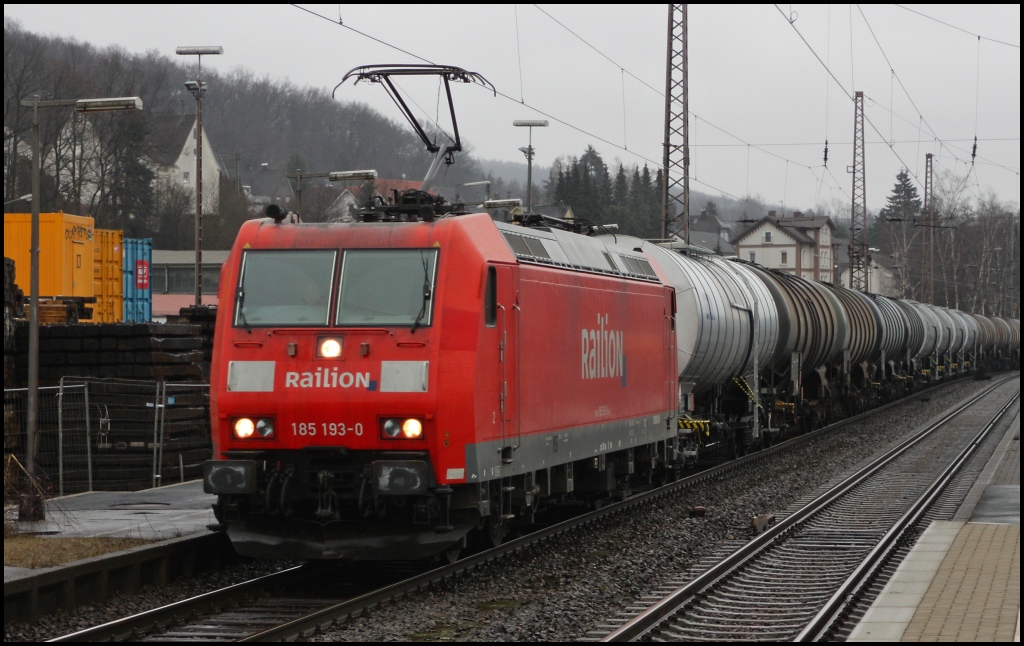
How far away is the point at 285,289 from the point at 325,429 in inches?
53.4

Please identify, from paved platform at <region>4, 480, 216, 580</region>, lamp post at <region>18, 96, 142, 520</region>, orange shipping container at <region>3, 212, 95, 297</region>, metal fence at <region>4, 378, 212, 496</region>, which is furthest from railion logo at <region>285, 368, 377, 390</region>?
orange shipping container at <region>3, 212, 95, 297</region>

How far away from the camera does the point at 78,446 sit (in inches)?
725

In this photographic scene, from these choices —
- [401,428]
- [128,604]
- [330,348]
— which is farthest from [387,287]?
[128,604]

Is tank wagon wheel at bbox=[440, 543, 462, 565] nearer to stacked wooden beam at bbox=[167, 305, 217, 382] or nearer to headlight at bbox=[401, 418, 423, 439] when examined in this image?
headlight at bbox=[401, 418, 423, 439]

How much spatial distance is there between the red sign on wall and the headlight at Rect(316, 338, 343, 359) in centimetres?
2505

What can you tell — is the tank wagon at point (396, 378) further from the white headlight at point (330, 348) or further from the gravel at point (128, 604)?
the gravel at point (128, 604)

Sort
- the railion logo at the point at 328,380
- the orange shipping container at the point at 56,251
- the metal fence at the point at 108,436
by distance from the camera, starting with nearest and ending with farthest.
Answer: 1. the railion logo at the point at 328,380
2. the metal fence at the point at 108,436
3. the orange shipping container at the point at 56,251

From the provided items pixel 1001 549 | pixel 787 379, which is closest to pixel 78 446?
pixel 1001 549

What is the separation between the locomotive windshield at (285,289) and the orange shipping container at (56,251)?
18216 mm

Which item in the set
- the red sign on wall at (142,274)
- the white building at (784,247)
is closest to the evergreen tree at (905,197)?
the white building at (784,247)

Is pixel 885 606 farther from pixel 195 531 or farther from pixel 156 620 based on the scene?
pixel 195 531

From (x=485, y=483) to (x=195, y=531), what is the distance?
10.2ft

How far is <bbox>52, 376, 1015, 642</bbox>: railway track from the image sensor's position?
891cm

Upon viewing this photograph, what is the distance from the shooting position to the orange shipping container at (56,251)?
28141 millimetres
